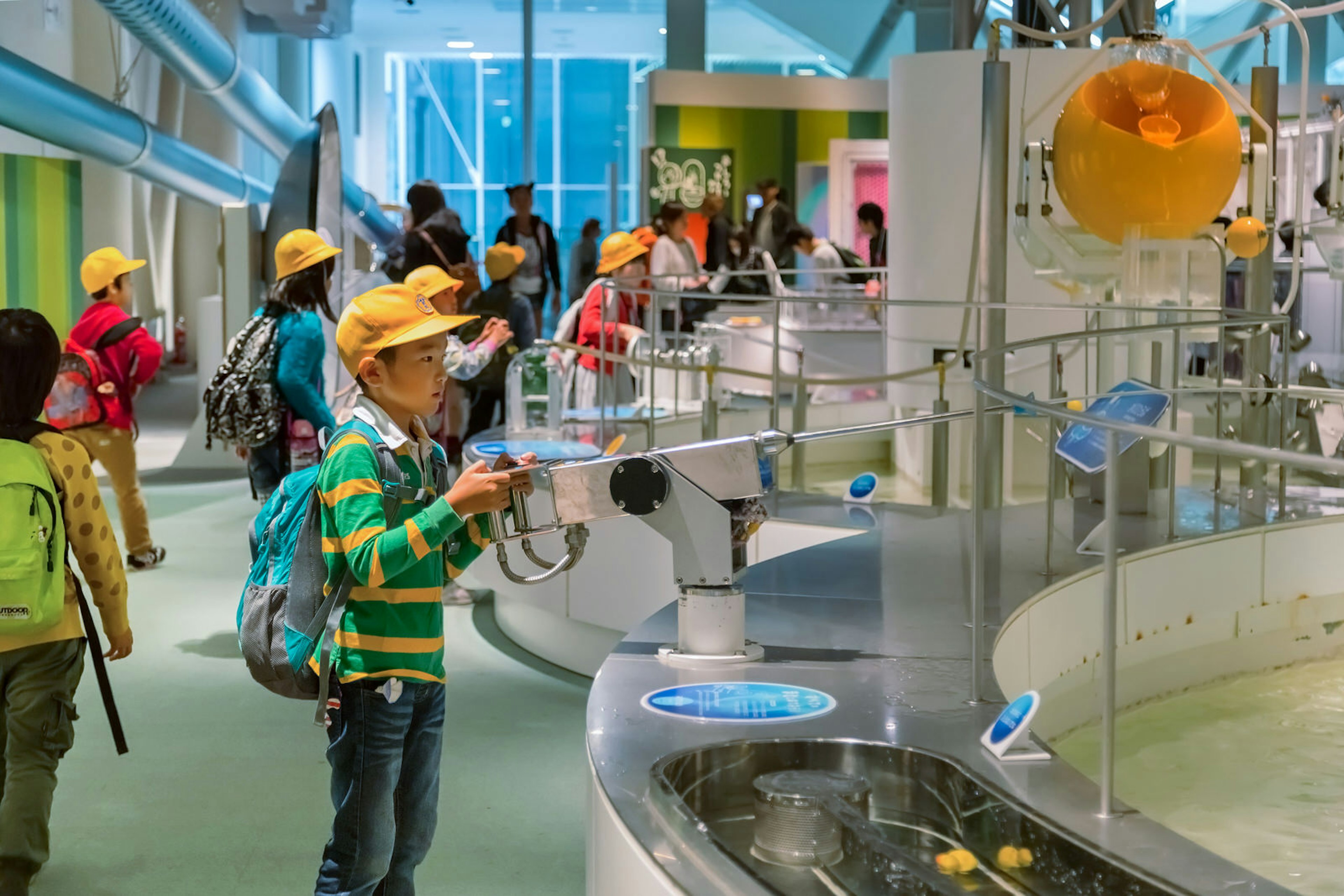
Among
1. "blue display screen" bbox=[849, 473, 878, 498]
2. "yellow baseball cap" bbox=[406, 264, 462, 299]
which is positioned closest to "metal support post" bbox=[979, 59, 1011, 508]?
"blue display screen" bbox=[849, 473, 878, 498]

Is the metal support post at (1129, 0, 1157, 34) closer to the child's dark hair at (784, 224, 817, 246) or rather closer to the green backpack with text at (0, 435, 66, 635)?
the green backpack with text at (0, 435, 66, 635)

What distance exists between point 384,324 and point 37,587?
3.41 feet

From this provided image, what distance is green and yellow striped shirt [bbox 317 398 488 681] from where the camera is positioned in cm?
226

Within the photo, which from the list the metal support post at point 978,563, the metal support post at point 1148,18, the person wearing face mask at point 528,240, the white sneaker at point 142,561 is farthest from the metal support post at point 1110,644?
the person wearing face mask at point 528,240

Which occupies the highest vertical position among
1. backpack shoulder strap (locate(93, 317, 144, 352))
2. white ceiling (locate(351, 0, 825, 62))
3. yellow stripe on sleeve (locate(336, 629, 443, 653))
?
white ceiling (locate(351, 0, 825, 62))

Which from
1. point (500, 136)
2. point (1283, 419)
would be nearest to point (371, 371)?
point (1283, 419)

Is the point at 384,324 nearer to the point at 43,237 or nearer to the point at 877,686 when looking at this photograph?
the point at 877,686

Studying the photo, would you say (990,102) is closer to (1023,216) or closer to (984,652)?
(1023,216)

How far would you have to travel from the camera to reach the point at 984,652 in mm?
3029

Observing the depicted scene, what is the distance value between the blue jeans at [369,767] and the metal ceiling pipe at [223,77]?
680 centimetres

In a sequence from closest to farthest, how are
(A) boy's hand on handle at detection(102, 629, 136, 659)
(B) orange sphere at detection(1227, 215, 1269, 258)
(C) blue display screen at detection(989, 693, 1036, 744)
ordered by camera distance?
(C) blue display screen at detection(989, 693, 1036, 744)
(A) boy's hand on handle at detection(102, 629, 136, 659)
(B) orange sphere at detection(1227, 215, 1269, 258)

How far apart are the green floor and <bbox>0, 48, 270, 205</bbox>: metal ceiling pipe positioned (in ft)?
9.86

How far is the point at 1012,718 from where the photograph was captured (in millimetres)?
2270

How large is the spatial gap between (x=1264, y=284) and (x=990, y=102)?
A: 4.97 feet
